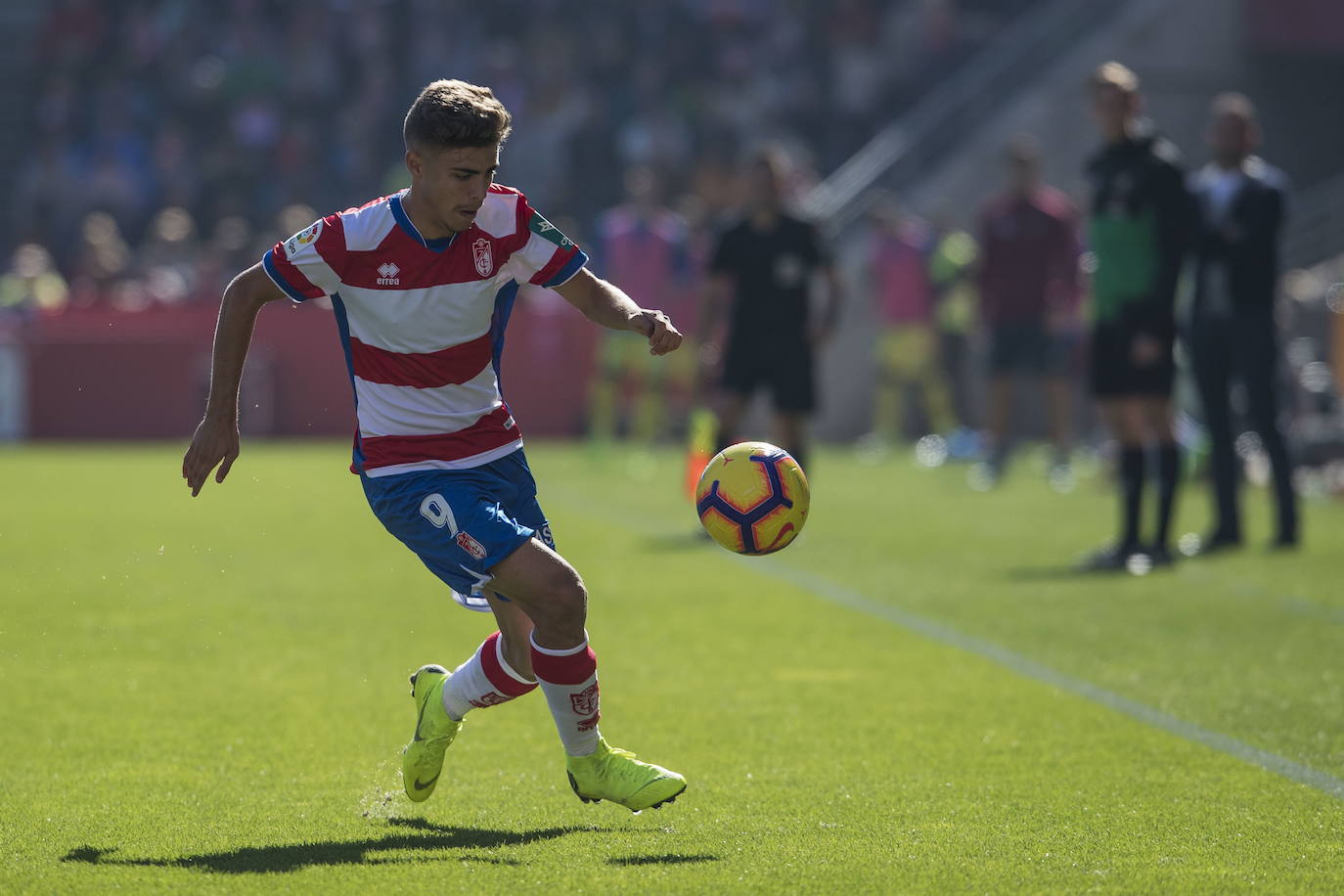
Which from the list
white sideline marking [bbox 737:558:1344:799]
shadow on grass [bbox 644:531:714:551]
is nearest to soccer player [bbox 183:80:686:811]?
white sideline marking [bbox 737:558:1344:799]

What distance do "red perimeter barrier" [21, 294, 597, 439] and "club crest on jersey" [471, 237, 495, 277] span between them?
52.5 ft

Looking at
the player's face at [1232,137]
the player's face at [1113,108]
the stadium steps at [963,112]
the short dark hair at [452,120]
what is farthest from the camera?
the stadium steps at [963,112]

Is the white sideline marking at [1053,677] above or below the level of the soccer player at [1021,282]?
below

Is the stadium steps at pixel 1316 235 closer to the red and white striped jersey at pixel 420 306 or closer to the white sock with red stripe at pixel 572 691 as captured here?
the red and white striped jersey at pixel 420 306

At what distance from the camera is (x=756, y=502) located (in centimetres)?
533

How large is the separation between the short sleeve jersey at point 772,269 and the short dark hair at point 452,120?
7281 mm

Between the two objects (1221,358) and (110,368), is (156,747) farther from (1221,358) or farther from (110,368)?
(110,368)

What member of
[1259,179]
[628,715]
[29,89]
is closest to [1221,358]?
[1259,179]

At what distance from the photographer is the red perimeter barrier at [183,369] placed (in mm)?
21047

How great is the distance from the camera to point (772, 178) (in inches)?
460

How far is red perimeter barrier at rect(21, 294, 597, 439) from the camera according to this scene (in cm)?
2105

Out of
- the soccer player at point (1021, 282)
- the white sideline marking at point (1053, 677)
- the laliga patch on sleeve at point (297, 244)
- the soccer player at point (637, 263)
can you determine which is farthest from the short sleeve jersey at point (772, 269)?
the laliga patch on sleeve at point (297, 244)

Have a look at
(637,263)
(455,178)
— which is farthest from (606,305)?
(637,263)

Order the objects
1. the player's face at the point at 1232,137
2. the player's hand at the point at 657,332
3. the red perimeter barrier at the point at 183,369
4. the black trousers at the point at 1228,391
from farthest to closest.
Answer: the red perimeter barrier at the point at 183,369 → the black trousers at the point at 1228,391 → the player's face at the point at 1232,137 → the player's hand at the point at 657,332
